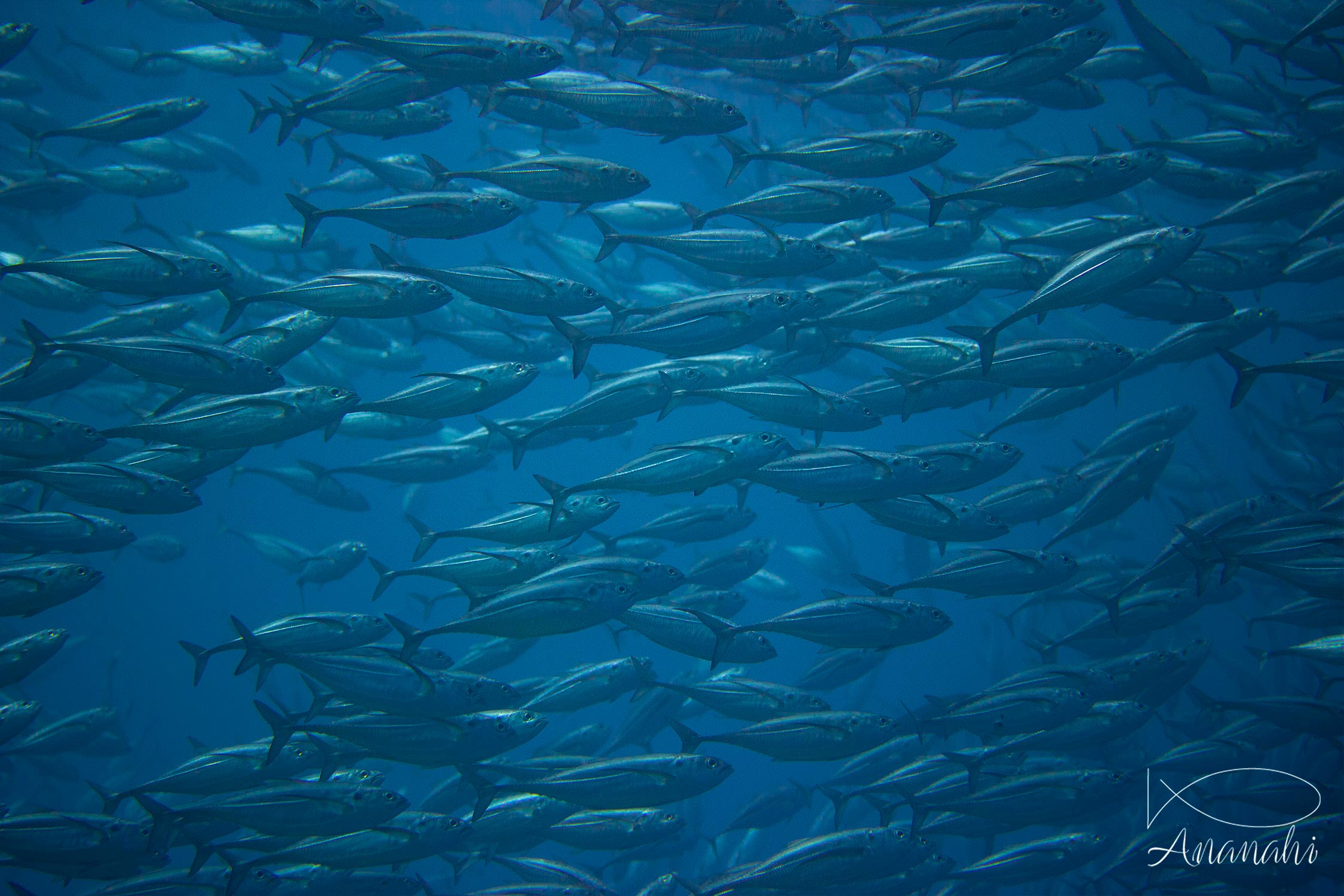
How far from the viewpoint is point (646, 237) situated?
4469 millimetres

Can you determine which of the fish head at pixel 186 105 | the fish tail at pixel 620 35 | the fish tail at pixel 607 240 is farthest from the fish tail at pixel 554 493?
the fish head at pixel 186 105

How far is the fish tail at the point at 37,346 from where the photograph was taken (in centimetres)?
387

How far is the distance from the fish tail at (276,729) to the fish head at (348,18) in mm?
4008

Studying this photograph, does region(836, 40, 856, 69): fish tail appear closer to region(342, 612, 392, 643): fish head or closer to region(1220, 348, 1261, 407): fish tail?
region(1220, 348, 1261, 407): fish tail

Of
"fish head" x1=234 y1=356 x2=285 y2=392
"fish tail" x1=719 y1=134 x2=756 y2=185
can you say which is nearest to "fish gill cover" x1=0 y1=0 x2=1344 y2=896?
"fish head" x1=234 y1=356 x2=285 y2=392

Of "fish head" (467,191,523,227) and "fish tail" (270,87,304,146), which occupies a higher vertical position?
"fish tail" (270,87,304,146)

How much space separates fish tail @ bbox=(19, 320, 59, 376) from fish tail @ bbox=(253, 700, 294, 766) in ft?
8.23

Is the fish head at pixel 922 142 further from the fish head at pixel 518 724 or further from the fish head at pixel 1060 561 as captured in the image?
the fish head at pixel 518 724

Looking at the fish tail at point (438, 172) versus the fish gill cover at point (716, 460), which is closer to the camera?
the fish gill cover at point (716, 460)

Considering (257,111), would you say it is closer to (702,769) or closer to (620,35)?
(620,35)

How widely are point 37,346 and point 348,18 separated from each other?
289cm

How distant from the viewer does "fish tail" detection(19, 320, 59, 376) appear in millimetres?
3868

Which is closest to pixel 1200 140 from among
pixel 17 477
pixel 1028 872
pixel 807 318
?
pixel 807 318

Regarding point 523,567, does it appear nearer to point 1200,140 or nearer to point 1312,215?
point 1200,140
